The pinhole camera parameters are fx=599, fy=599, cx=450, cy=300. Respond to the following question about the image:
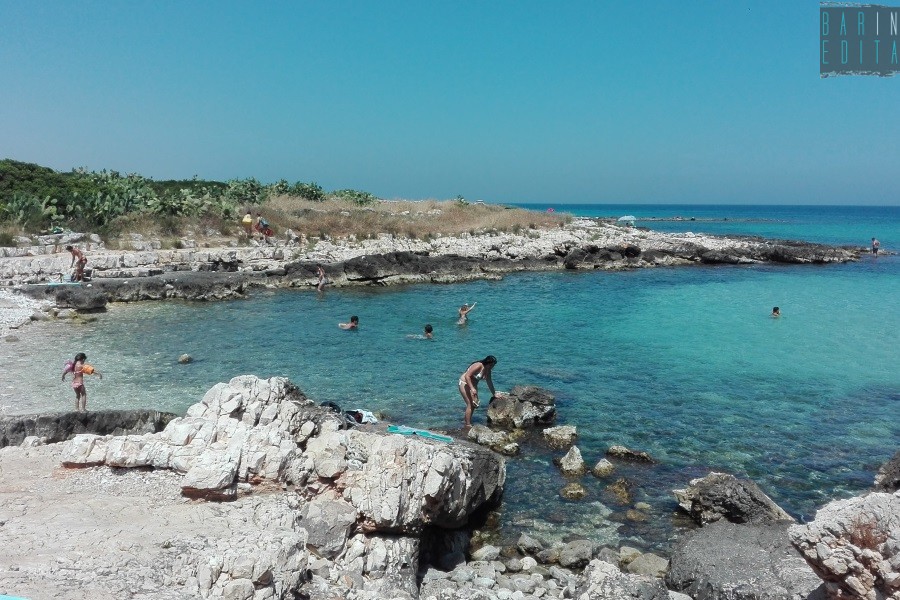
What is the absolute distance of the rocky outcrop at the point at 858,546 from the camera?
4.90 meters

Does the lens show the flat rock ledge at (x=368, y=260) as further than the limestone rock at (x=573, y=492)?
Yes

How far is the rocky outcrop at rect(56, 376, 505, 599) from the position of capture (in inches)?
284

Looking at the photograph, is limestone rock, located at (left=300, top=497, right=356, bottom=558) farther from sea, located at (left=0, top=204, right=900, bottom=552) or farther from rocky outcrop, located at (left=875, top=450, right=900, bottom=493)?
rocky outcrop, located at (left=875, top=450, right=900, bottom=493)

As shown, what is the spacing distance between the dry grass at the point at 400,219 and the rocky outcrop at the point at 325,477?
1295 inches

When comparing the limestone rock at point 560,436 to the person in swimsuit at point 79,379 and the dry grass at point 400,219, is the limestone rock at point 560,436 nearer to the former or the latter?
the person in swimsuit at point 79,379

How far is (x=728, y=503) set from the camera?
30.5 feet

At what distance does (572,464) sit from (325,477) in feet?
17.1

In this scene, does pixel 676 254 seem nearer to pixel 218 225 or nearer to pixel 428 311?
pixel 428 311

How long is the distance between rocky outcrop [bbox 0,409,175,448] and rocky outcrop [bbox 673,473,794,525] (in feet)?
30.0

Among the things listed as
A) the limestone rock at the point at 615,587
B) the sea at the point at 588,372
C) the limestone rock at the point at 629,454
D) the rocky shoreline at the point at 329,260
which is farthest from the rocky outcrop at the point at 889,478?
→ the rocky shoreline at the point at 329,260

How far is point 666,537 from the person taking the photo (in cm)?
920

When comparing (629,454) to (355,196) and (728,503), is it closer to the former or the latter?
(728,503)

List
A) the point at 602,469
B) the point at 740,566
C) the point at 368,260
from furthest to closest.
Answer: the point at 368,260
the point at 602,469
the point at 740,566

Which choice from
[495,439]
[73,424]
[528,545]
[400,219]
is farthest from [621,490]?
[400,219]
